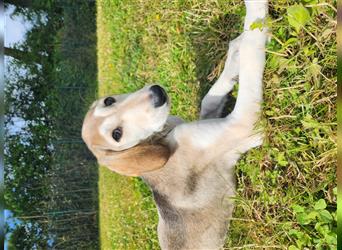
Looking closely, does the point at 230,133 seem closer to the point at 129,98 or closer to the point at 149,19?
the point at 129,98

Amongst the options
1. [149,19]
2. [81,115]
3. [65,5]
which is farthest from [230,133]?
[65,5]

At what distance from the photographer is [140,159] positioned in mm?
4586

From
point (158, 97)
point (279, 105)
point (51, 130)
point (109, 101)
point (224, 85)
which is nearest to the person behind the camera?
point (279, 105)

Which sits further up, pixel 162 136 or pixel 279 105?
pixel 279 105

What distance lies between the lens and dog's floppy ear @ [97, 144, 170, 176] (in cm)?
460

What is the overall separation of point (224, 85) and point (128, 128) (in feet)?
3.99

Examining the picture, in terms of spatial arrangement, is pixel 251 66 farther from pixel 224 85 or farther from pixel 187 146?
pixel 187 146

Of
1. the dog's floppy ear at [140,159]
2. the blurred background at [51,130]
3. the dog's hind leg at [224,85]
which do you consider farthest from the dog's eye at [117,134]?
the blurred background at [51,130]

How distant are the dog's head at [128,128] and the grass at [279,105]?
40.6 inches

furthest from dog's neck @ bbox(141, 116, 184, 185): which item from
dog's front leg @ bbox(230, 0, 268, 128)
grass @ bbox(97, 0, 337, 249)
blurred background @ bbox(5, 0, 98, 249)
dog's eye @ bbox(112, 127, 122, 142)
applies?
blurred background @ bbox(5, 0, 98, 249)

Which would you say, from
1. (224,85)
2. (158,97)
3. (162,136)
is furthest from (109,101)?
(224,85)

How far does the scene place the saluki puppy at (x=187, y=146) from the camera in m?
4.66

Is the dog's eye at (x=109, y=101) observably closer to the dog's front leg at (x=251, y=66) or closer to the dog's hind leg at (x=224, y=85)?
the dog's hind leg at (x=224, y=85)

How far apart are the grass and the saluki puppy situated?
0.67 feet
